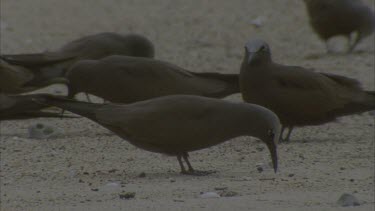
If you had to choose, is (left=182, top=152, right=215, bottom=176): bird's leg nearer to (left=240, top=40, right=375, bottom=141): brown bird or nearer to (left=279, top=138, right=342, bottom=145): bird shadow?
(left=240, top=40, right=375, bottom=141): brown bird

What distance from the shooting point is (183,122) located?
8398mm

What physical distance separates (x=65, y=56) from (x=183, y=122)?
159 inches

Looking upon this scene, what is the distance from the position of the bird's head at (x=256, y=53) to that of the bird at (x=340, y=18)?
6.11 m

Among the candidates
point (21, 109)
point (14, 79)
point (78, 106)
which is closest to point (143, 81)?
point (21, 109)

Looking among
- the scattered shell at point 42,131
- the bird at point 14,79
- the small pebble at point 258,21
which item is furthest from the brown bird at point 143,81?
the small pebble at point 258,21

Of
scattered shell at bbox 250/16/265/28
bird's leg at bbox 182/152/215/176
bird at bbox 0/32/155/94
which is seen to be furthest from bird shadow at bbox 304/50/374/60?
bird's leg at bbox 182/152/215/176

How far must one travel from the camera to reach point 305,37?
687 inches

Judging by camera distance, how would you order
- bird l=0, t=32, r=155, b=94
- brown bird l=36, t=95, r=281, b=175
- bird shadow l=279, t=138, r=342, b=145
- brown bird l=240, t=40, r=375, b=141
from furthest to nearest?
1. bird l=0, t=32, r=155, b=94
2. bird shadow l=279, t=138, r=342, b=145
3. brown bird l=240, t=40, r=375, b=141
4. brown bird l=36, t=95, r=281, b=175

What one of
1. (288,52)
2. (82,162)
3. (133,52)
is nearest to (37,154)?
(82,162)

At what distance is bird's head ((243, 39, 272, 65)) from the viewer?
9.80m

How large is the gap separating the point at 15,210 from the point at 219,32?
10.1 m

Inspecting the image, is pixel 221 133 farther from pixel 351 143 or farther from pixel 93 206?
pixel 351 143

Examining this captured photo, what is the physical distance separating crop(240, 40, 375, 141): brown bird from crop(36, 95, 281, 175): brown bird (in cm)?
141

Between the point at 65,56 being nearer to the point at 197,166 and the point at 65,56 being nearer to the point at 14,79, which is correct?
the point at 14,79
